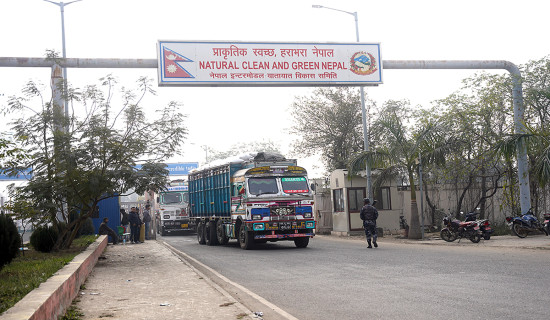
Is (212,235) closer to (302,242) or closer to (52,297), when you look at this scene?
(302,242)

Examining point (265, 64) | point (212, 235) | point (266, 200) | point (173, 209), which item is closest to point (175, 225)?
point (173, 209)

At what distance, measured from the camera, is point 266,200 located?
1972cm

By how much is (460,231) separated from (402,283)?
35.5ft

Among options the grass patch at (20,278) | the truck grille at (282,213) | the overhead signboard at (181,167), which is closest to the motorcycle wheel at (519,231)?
the truck grille at (282,213)

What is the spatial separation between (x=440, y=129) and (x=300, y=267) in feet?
36.3

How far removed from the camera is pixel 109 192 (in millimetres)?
16859

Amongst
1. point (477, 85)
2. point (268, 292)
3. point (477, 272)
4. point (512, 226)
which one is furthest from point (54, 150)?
point (477, 85)

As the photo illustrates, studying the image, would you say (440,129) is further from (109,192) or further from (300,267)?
(109,192)

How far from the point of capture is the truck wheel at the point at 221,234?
2305 centimetres

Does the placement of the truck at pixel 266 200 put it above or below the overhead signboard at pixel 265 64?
below

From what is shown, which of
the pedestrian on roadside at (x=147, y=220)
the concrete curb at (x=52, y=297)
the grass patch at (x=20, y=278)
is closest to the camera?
the concrete curb at (x=52, y=297)

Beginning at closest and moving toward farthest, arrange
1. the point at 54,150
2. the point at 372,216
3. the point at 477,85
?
1. the point at 54,150
2. the point at 372,216
3. the point at 477,85

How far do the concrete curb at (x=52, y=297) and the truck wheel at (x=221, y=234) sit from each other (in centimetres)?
1176

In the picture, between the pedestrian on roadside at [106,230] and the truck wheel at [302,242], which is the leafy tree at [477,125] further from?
the pedestrian on roadside at [106,230]
